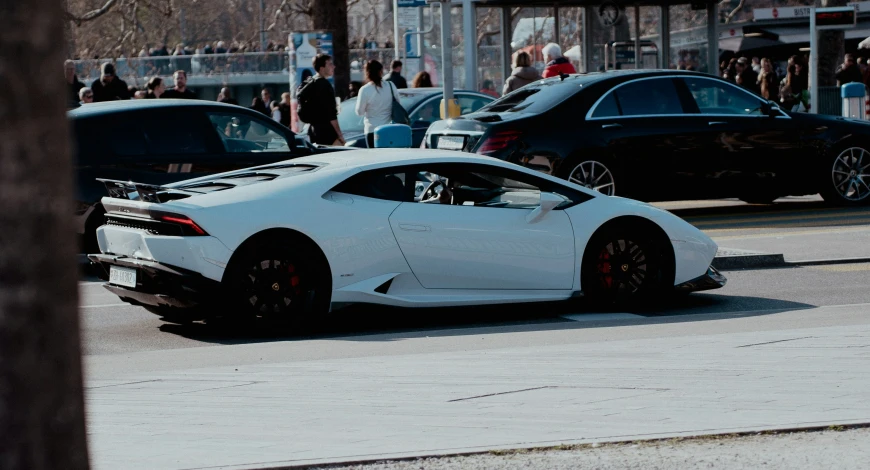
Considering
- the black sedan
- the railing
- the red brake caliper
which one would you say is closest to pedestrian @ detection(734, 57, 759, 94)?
the black sedan

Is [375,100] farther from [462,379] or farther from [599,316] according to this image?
[462,379]

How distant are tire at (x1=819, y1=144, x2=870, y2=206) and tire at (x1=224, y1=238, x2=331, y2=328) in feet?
30.2

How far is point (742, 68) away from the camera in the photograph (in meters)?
26.3

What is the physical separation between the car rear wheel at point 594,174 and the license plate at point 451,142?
122 centimetres

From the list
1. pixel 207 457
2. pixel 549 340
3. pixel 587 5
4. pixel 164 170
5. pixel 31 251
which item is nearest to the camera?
pixel 31 251

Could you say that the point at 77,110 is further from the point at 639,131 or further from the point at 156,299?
the point at 639,131

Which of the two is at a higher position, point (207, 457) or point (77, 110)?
point (77, 110)

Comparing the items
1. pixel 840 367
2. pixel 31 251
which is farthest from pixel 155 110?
pixel 31 251

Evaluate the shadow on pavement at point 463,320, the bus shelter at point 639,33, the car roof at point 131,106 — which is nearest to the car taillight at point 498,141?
the car roof at point 131,106

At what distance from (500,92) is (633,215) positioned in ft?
55.9

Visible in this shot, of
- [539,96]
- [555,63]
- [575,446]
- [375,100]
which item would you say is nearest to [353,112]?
[375,100]

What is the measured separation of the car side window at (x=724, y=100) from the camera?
51.3 feet

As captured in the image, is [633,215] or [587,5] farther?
[587,5]

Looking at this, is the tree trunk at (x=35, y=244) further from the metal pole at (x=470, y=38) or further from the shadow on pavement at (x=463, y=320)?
the metal pole at (x=470, y=38)
